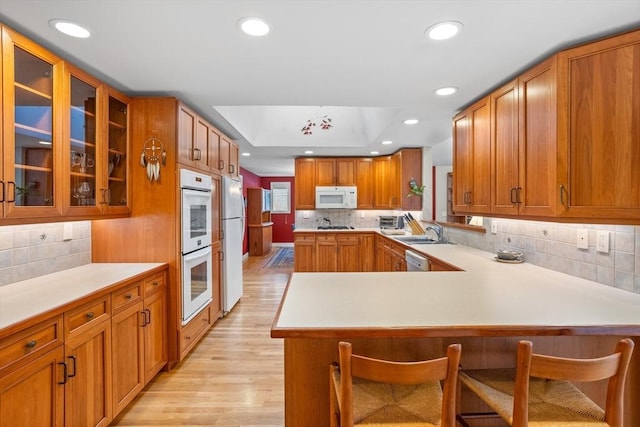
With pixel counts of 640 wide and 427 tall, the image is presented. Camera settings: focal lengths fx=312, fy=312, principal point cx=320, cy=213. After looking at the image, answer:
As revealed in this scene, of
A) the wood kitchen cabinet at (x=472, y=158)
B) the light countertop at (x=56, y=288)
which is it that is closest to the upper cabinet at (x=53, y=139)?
the light countertop at (x=56, y=288)

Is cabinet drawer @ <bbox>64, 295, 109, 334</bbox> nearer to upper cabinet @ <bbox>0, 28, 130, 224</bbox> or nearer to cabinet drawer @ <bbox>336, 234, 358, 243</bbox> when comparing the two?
upper cabinet @ <bbox>0, 28, 130, 224</bbox>

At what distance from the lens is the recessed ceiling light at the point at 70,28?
1533mm

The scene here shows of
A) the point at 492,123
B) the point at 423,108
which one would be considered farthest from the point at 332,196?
the point at 492,123

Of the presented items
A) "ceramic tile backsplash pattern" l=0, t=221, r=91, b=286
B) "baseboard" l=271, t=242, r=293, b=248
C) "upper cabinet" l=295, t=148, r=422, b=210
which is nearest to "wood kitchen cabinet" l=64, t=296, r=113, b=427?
"ceramic tile backsplash pattern" l=0, t=221, r=91, b=286

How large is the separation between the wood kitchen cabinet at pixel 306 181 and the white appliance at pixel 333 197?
179 mm

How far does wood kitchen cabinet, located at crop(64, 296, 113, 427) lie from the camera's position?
4.99 ft

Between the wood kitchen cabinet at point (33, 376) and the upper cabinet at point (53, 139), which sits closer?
the wood kitchen cabinet at point (33, 376)

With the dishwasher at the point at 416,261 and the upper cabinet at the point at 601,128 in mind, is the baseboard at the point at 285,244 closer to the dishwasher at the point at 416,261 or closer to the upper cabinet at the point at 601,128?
the dishwasher at the point at 416,261

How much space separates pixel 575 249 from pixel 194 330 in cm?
302

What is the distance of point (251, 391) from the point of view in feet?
7.39

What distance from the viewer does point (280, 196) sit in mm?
9852

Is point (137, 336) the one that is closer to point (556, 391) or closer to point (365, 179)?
point (556, 391)

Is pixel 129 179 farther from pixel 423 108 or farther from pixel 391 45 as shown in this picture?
pixel 423 108

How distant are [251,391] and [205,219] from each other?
159 cm
